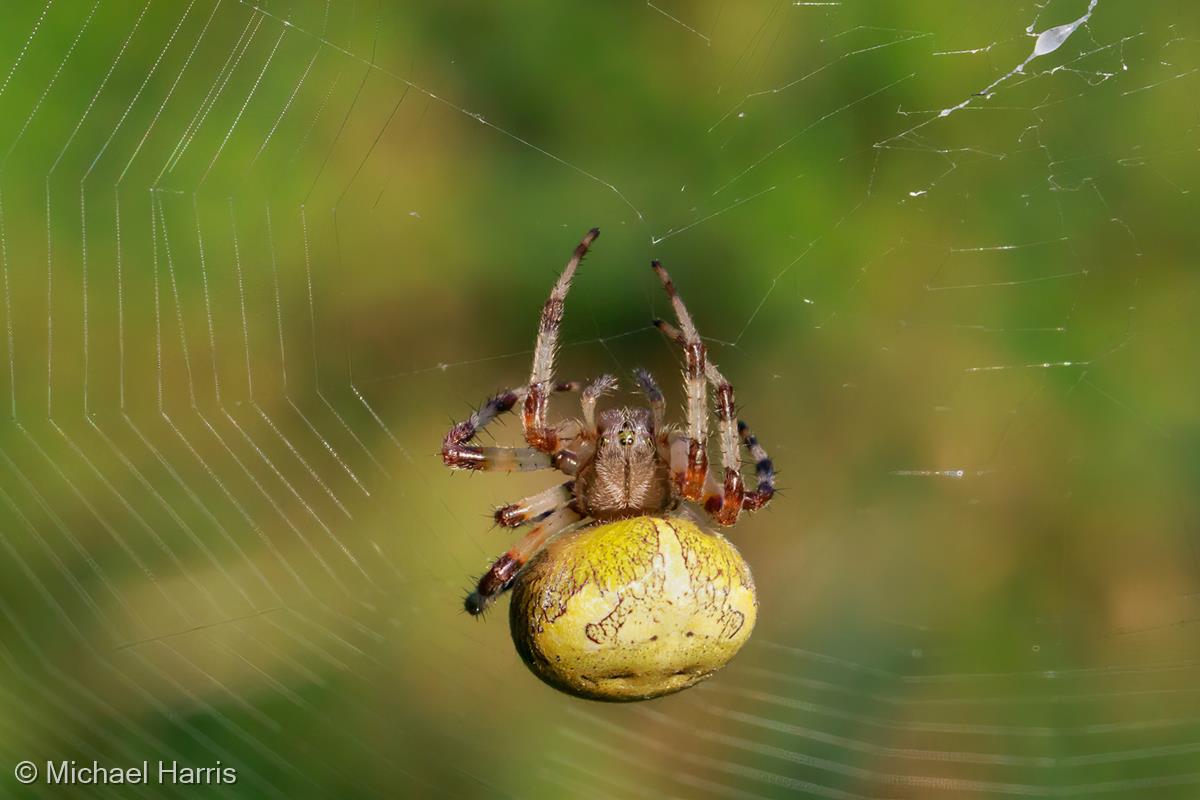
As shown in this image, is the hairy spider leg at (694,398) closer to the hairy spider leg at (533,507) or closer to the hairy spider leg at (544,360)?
the hairy spider leg at (544,360)

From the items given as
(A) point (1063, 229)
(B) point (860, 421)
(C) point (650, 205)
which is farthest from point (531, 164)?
(A) point (1063, 229)

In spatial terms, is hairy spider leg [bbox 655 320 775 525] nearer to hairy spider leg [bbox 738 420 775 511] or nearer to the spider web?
hairy spider leg [bbox 738 420 775 511]

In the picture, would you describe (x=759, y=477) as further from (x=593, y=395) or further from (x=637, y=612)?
(x=637, y=612)

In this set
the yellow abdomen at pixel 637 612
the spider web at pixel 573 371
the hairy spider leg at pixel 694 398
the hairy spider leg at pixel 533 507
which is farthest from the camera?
the spider web at pixel 573 371

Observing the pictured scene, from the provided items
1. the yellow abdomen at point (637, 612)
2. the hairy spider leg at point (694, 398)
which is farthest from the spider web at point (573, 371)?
the yellow abdomen at point (637, 612)

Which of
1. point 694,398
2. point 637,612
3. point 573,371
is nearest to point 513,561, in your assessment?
point 694,398

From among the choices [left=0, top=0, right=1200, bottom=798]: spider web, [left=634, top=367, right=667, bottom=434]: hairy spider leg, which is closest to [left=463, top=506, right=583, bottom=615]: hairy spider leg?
[left=634, top=367, right=667, bottom=434]: hairy spider leg

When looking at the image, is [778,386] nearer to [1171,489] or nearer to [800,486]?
[800,486]
